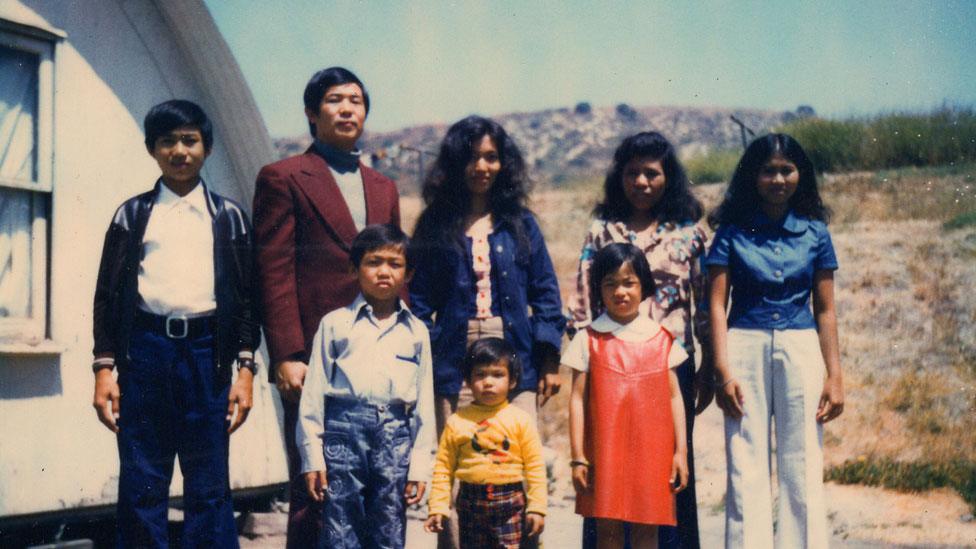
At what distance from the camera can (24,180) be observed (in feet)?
16.5

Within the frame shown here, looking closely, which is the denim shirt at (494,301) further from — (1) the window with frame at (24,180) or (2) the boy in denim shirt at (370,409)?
(1) the window with frame at (24,180)

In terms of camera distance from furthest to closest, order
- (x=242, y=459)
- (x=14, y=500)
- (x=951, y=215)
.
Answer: (x=951, y=215)
(x=242, y=459)
(x=14, y=500)

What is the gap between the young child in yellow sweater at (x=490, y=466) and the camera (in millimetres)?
3590

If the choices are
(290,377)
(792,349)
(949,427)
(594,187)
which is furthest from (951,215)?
(594,187)

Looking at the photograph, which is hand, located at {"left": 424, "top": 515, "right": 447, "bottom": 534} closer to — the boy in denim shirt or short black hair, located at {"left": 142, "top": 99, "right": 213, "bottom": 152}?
the boy in denim shirt

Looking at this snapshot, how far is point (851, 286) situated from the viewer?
12.4 metres

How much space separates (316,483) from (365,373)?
42cm

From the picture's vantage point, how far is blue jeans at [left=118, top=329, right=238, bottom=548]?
138 inches

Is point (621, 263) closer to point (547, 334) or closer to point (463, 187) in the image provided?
point (547, 334)

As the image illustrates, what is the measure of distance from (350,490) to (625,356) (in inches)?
44.3

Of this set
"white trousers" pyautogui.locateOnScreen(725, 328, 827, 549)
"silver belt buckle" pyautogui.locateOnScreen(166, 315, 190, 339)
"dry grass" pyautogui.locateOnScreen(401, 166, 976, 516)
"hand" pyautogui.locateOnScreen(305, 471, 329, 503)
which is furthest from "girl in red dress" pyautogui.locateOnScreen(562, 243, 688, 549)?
"dry grass" pyautogui.locateOnScreen(401, 166, 976, 516)

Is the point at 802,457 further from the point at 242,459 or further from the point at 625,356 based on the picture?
the point at 242,459

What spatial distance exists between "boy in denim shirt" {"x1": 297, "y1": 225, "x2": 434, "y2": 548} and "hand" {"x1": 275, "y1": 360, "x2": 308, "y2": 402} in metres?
0.11

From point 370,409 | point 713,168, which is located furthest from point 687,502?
point 713,168
